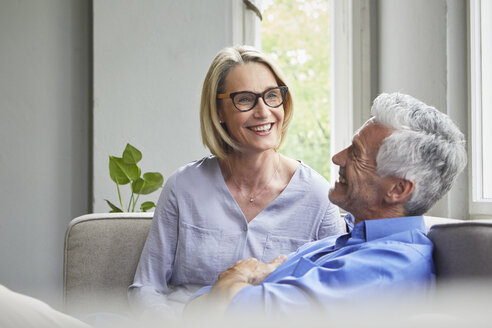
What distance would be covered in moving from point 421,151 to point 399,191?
105 mm

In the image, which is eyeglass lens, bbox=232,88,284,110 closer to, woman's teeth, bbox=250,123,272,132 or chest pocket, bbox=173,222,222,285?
woman's teeth, bbox=250,123,272,132

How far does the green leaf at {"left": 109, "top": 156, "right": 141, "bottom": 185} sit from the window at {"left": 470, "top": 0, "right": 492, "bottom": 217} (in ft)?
5.04

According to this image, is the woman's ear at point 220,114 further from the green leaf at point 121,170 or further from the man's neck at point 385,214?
the green leaf at point 121,170

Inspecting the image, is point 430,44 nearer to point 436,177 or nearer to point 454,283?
point 436,177

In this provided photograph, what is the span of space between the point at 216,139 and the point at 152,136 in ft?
4.87

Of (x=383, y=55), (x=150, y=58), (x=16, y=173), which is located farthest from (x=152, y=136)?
(x=383, y=55)

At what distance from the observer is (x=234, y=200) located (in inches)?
70.1

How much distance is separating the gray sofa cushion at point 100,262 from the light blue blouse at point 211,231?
5.4 inches

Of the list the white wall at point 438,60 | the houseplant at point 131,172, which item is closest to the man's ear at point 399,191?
the white wall at point 438,60

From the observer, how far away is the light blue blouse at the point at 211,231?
1729 millimetres

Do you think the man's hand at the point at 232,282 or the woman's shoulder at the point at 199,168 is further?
the woman's shoulder at the point at 199,168

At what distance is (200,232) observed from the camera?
175cm

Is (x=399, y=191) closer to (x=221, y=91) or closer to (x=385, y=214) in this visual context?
(x=385, y=214)

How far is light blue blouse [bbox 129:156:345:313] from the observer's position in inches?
68.1
